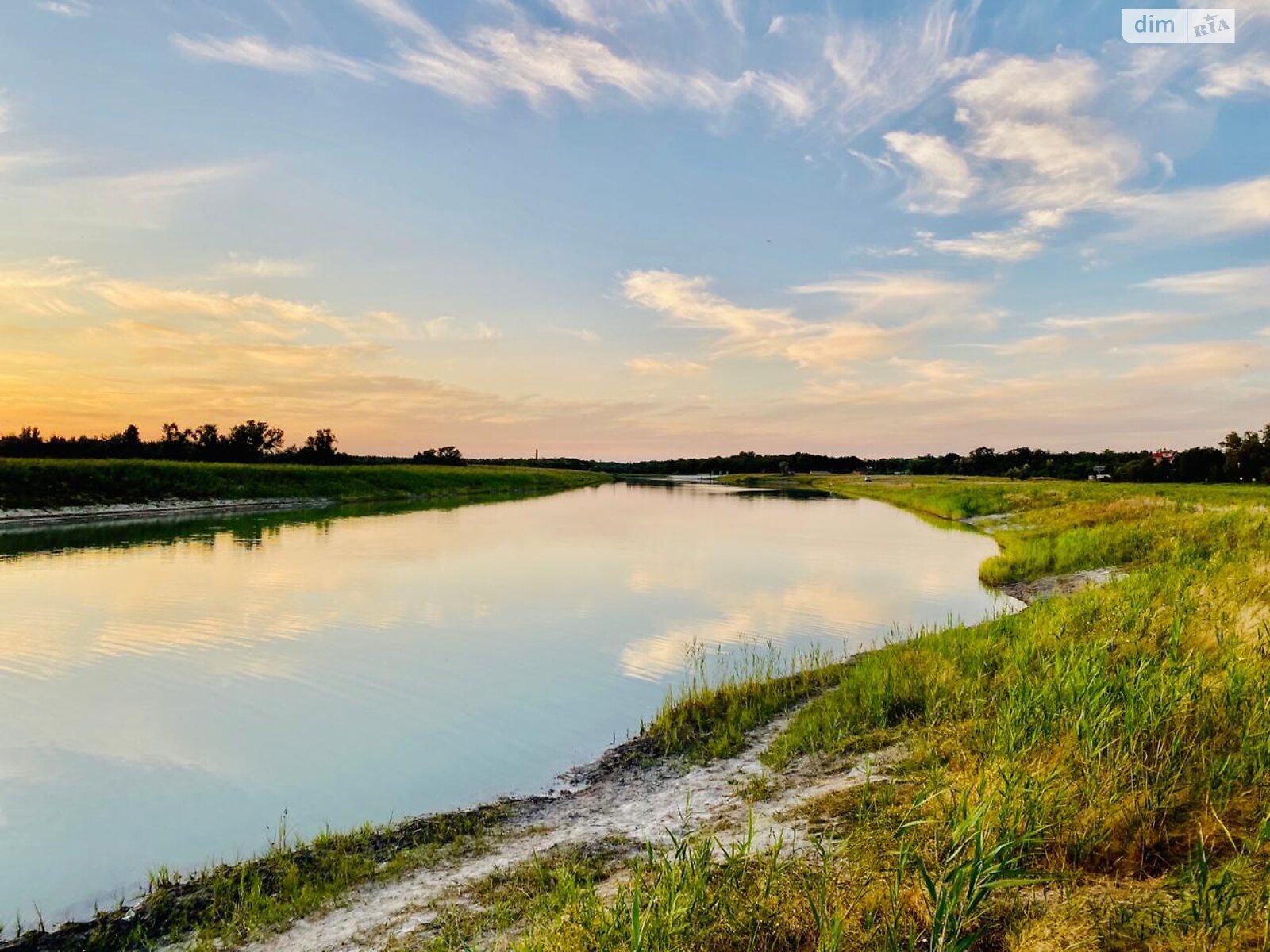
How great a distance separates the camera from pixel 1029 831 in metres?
4.75

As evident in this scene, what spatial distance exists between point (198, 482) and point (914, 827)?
71.8m

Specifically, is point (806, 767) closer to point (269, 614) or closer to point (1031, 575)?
point (269, 614)

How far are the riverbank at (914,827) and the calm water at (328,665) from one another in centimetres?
188

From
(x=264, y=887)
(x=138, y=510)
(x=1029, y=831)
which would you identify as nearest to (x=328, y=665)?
(x=264, y=887)

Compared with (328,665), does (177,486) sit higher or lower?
higher

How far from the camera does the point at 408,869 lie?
6914 millimetres

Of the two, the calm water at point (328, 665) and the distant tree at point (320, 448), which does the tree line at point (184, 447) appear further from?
the calm water at point (328, 665)

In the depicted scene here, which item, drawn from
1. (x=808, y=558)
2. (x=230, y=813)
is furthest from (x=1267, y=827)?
(x=808, y=558)

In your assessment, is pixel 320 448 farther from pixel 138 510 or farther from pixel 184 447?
pixel 138 510

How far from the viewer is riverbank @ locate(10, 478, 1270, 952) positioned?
426 cm

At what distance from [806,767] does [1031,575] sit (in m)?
20.8

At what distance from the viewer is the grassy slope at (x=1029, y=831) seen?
4.13 meters

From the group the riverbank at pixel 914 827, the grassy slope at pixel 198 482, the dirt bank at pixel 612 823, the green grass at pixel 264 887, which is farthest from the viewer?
the grassy slope at pixel 198 482

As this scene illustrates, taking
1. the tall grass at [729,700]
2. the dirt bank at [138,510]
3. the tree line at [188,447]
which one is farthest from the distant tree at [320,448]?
the tall grass at [729,700]
